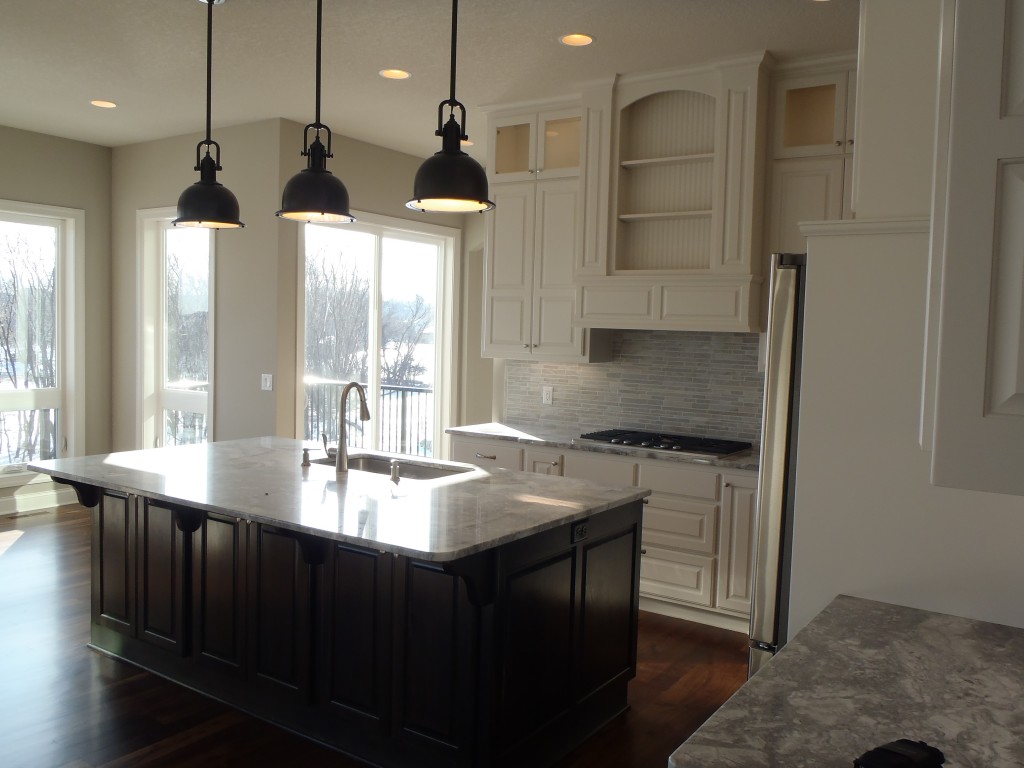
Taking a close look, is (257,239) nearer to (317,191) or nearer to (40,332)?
(40,332)

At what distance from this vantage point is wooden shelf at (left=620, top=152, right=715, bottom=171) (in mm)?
4352

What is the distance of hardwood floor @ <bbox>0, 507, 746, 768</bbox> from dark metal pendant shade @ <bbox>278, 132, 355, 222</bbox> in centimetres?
192

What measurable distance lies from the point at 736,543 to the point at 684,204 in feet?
6.05

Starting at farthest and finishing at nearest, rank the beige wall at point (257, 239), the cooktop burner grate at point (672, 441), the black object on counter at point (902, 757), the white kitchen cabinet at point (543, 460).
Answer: the beige wall at point (257, 239) → the white kitchen cabinet at point (543, 460) → the cooktop burner grate at point (672, 441) → the black object on counter at point (902, 757)

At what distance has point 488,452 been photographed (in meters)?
4.81

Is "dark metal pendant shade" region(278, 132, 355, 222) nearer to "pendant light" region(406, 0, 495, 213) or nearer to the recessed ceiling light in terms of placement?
"pendant light" region(406, 0, 495, 213)

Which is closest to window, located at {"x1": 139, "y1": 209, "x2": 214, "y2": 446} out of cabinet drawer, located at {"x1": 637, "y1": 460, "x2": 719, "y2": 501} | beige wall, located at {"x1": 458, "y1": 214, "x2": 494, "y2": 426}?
beige wall, located at {"x1": 458, "y1": 214, "x2": 494, "y2": 426}

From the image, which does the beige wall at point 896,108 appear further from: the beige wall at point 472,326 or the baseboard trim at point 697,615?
the beige wall at point 472,326

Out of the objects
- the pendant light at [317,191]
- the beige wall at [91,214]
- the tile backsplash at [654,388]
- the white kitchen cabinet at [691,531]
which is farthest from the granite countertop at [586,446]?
the beige wall at [91,214]

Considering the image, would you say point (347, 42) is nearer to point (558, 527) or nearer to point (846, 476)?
point (558, 527)

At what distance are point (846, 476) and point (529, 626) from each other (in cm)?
118

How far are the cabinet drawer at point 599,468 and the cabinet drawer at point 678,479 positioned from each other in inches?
2.8

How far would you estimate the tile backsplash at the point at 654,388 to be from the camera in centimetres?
463

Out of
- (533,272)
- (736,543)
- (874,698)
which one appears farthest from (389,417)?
(874,698)
